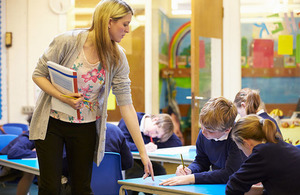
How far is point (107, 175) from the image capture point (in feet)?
9.41

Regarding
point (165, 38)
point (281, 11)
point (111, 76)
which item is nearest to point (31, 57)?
point (165, 38)

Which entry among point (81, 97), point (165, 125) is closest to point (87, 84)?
point (81, 97)

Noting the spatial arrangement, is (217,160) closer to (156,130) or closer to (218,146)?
(218,146)

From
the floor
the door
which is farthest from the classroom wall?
the door

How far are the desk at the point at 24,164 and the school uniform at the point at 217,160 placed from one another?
114 centimetres

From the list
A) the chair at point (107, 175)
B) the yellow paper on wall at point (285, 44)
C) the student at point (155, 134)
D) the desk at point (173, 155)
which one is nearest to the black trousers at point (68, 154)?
the chair at point (107, 175)

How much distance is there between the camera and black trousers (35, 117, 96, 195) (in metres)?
2.13

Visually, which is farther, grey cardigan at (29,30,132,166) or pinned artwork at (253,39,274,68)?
pinned artwork at (253,39,274,68)

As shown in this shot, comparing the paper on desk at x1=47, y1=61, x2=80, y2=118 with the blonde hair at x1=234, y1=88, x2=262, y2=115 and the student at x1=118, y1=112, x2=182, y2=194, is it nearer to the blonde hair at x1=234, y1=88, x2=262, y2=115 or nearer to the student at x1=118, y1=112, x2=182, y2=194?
the blonde hair at x1=234, y1=88, x2=262, y2=115

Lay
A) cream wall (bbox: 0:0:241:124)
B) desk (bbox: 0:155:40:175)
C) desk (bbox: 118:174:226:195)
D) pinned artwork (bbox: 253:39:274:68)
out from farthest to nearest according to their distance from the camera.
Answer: cream wall (bbox: 0:0:241:124) < pinned artwork (bbox: 253:39:274:68) < desk (bbox: 0:155:40:175) < desk (bbox: 118:174:226:195)

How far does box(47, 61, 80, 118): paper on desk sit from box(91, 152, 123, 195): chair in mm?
774

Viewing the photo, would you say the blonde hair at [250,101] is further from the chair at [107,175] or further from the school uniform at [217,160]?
the chair at [107,175]

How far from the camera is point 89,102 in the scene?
225 centimetres

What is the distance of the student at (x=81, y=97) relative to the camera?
84.0 inches
